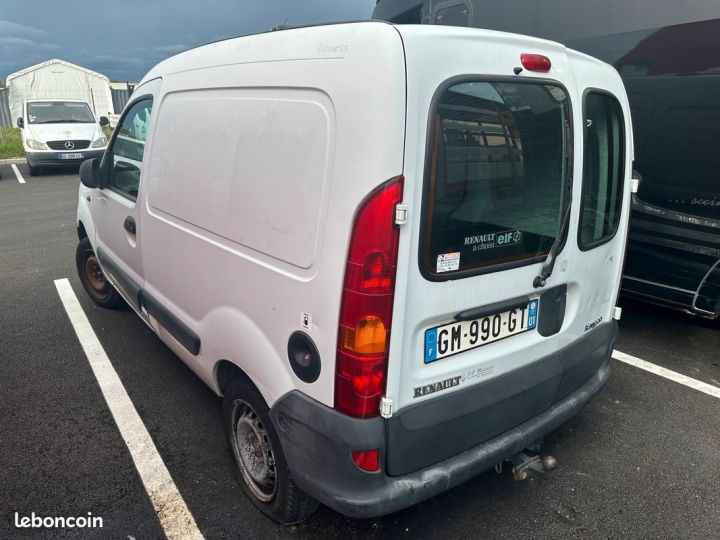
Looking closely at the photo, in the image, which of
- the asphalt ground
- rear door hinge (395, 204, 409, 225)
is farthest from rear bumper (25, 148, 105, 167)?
rear door hinge (395, 204, 409, 225)

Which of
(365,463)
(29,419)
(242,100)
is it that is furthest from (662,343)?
(29,419)

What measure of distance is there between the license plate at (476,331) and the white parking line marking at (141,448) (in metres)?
1.33

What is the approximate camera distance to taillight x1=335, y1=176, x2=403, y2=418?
1.63m

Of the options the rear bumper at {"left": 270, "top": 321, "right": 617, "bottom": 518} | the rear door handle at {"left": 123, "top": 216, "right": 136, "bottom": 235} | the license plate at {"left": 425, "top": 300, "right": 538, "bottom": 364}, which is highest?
the rear door handle at {"left": 123, "top": 216, "right": 136, "bottom": 235}

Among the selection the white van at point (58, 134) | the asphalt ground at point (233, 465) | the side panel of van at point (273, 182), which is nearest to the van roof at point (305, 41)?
the side panel of van at point (273, 182)

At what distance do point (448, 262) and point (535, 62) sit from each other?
2.76 feet

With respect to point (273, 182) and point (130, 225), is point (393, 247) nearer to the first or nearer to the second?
point (273, 182)

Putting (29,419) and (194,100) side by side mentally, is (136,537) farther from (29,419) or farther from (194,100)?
(194,100)

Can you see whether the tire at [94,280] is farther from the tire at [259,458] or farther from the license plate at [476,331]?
the license plate at [476,331]

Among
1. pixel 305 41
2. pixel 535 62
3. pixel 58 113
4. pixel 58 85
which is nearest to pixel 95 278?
pixel 305 41

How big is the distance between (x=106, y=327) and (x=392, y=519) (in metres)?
3.00

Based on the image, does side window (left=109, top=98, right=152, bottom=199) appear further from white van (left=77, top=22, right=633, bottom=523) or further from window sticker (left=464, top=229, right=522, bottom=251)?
window sticker (left=464, top=229, right=522, bottom=251)

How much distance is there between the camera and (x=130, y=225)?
10.7ft

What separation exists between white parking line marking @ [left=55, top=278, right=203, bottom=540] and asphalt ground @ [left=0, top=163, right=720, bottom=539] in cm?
3
